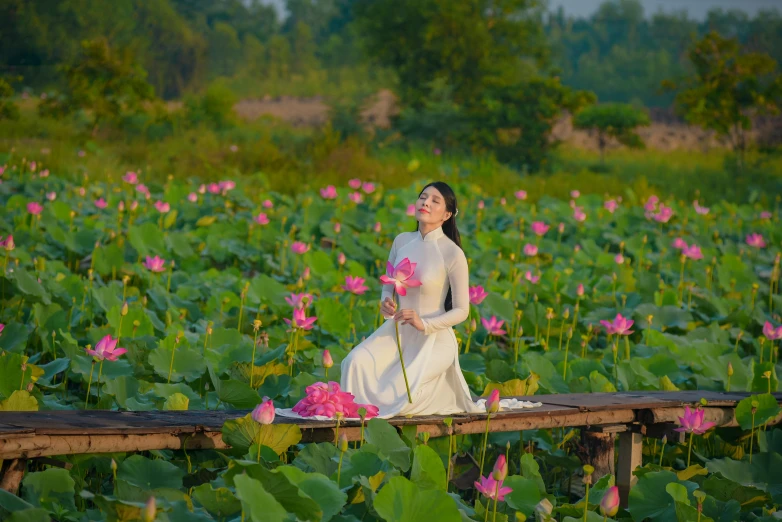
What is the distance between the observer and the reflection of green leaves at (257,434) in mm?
2494

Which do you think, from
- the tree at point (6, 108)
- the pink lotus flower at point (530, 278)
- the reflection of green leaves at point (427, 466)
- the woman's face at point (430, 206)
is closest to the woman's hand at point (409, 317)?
the woman's face at point (430, 206)

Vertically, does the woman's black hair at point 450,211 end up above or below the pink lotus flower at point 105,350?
above

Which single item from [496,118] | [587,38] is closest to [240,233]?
[496,118]

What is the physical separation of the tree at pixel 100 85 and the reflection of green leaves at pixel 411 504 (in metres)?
12.4

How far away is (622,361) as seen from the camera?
3988mm

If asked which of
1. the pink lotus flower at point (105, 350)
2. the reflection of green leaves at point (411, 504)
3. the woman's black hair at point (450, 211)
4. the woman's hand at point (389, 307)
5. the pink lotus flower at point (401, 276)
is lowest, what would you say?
the reflection of green leaves at point (411, 504)

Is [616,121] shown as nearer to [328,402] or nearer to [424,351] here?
[424,351]

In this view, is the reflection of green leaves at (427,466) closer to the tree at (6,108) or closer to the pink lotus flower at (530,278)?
the pink lotus flower at (530,278)

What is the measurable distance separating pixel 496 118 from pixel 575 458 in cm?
1315

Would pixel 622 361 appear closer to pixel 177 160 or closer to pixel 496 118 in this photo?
pixel 177 160

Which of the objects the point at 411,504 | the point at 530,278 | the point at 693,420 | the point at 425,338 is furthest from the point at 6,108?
the point at 411,504

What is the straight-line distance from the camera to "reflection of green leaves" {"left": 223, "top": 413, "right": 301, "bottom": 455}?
2.49m

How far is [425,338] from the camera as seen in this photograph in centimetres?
293

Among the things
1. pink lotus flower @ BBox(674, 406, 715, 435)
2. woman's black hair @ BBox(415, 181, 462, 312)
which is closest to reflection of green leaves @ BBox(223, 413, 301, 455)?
woman's black hair @ BBox(415, 181, 462, 312)
